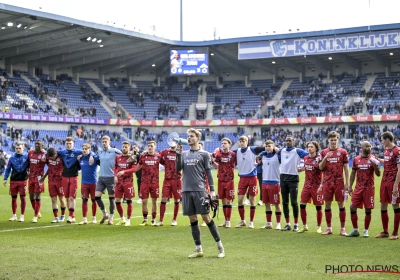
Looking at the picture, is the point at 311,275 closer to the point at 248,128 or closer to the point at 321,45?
the point at 321,45

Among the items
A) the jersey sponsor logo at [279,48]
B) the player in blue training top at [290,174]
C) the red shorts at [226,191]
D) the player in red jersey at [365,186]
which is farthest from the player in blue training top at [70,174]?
the jersey sponsor logo at [279,48]

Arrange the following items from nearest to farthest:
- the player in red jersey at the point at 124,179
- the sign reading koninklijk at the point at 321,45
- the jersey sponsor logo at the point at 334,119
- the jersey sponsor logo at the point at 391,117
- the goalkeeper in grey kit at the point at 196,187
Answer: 1. the goalkeeper in grey kit at the point at 196,187
2. the player in red jersey at the point at 124,179
3. the sign reading koninklijk at the point at 321,45
4. the jersey sponsor logo at the point at 391,117
5. the jersey sponsor logo at the point at 334,119

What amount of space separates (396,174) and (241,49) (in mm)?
47252

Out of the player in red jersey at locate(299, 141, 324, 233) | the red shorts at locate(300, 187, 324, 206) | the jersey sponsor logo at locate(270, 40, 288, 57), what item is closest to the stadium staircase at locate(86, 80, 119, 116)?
the jersey sponsor logo at locate(270, 40, 288, 57)

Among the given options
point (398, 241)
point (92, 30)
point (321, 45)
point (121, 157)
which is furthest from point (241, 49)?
point (398, 241)

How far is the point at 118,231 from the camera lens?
48.4 ft

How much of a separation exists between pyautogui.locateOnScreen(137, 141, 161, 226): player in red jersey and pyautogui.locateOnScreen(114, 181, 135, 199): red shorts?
0.37 meters

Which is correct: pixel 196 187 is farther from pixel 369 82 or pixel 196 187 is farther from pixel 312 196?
pixel 369 82

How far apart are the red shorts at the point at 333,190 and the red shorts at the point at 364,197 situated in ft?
1.21

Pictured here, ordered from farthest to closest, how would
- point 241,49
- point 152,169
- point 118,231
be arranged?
point 241,49 < point 152,169 < point 118,231

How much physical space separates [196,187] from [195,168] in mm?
348

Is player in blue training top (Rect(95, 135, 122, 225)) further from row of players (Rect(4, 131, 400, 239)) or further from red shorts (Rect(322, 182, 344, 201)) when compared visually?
red shorts (Rect(322, 182, 344, 201))

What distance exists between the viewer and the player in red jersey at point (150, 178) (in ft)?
53.2

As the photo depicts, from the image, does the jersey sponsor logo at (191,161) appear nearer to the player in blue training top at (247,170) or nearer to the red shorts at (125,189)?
the player in blue training top at (247,170)
